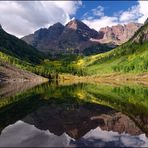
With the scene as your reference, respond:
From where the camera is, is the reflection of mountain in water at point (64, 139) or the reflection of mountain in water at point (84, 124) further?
the reflection of mountain in water at point (84, 124)

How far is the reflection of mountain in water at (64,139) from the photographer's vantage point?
3231 cm

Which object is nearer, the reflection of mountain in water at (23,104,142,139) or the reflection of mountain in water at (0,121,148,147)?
the reflection of mountain in water at (0,121,148,147)

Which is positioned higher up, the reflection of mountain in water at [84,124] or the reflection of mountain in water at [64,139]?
the reflection of mountain in water at [84,124]

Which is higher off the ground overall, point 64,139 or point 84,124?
point 84,124

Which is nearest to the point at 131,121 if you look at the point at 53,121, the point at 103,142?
the point at 53,121

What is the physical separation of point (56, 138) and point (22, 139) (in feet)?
12.2

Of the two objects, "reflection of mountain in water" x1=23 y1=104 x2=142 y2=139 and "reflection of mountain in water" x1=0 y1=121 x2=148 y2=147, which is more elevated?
"reflection of mountain in water" x1=23 y1=104 x2=142 y2=139

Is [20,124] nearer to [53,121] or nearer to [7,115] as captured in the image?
[53,121]

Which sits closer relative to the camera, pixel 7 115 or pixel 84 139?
pixel 84 139

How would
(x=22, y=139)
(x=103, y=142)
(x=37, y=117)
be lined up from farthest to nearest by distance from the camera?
(x=37, y=117), (x=22, y=139), (x=103, y=142)

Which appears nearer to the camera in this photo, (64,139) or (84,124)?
(64,139)

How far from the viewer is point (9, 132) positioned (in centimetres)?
4075

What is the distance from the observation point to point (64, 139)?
3462cm

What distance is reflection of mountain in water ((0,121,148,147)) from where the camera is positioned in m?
32.3
